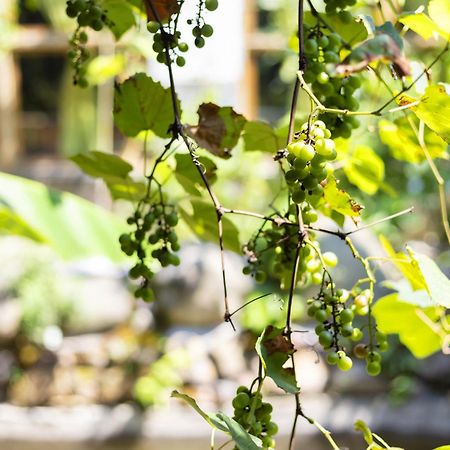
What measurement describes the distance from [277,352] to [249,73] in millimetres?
4497

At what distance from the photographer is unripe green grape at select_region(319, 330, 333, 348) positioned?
370 mm

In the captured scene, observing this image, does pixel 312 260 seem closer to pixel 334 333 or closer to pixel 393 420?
pixel 334 333

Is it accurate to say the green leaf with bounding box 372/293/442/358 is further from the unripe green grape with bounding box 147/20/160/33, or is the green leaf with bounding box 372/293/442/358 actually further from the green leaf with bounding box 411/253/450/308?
the unripe green grape with bounding box 147/20/160/33

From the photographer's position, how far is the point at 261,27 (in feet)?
16.3

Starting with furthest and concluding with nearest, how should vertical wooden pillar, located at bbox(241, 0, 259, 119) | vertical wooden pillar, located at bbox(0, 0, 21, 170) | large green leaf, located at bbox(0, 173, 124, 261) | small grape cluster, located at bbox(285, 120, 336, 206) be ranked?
1. vertical wooden pillar, located at bbox(0, 0, 21, 170)
2. vertical wooden pillar, located at bbox(241, 0, 259, 119)
3. large green leaf, located at bbox(0, 173, 124, 261)
4. small grape cluster, located at bbox(285, 120, 336, 206)

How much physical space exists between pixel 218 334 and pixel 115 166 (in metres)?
3.13

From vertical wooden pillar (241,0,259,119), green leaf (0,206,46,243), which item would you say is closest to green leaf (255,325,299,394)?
green leaf (0,206,46,243)

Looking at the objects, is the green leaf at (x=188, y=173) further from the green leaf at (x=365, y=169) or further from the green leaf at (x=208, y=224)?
the green leaf at (x=365, y=169)

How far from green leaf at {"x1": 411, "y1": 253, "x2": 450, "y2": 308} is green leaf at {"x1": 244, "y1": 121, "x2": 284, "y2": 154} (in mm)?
144

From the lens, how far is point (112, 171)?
0.52 metres

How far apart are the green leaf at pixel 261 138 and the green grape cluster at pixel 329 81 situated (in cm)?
7

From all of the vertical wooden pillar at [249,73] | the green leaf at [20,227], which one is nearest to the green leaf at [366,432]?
the green leaf at [20,227]

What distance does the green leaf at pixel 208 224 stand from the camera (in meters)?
0.50

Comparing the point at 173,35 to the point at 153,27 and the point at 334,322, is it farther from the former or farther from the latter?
the point at 334,322
